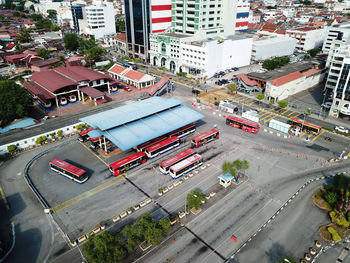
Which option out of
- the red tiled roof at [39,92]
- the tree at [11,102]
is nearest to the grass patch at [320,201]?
the tree at [11,102]

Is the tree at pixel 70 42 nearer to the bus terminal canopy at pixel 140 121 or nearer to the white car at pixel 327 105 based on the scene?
the bus terminal canopy at pixel 140 121

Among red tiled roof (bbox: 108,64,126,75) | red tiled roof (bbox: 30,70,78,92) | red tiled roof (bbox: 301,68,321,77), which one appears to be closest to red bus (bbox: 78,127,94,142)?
red tiled roof (bbox: 30,70,78,92)

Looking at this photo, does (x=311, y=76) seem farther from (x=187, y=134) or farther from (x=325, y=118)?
(x=187, y=134)

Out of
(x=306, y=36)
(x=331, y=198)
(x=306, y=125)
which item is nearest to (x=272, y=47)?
(x=306, y=36)

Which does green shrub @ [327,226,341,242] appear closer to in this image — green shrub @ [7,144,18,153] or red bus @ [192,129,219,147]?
red bus @ [192,129,219,147]

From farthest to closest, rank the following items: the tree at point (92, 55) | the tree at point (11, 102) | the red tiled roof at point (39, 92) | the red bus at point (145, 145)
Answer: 1. the tree at point (92, 55)
2. the red tiled roof at point (39, 92)
3. the tree at point (11, 102)
4. the red bus at point (145, 145)

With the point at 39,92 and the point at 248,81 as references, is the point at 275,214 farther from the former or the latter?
the point at 39,92
